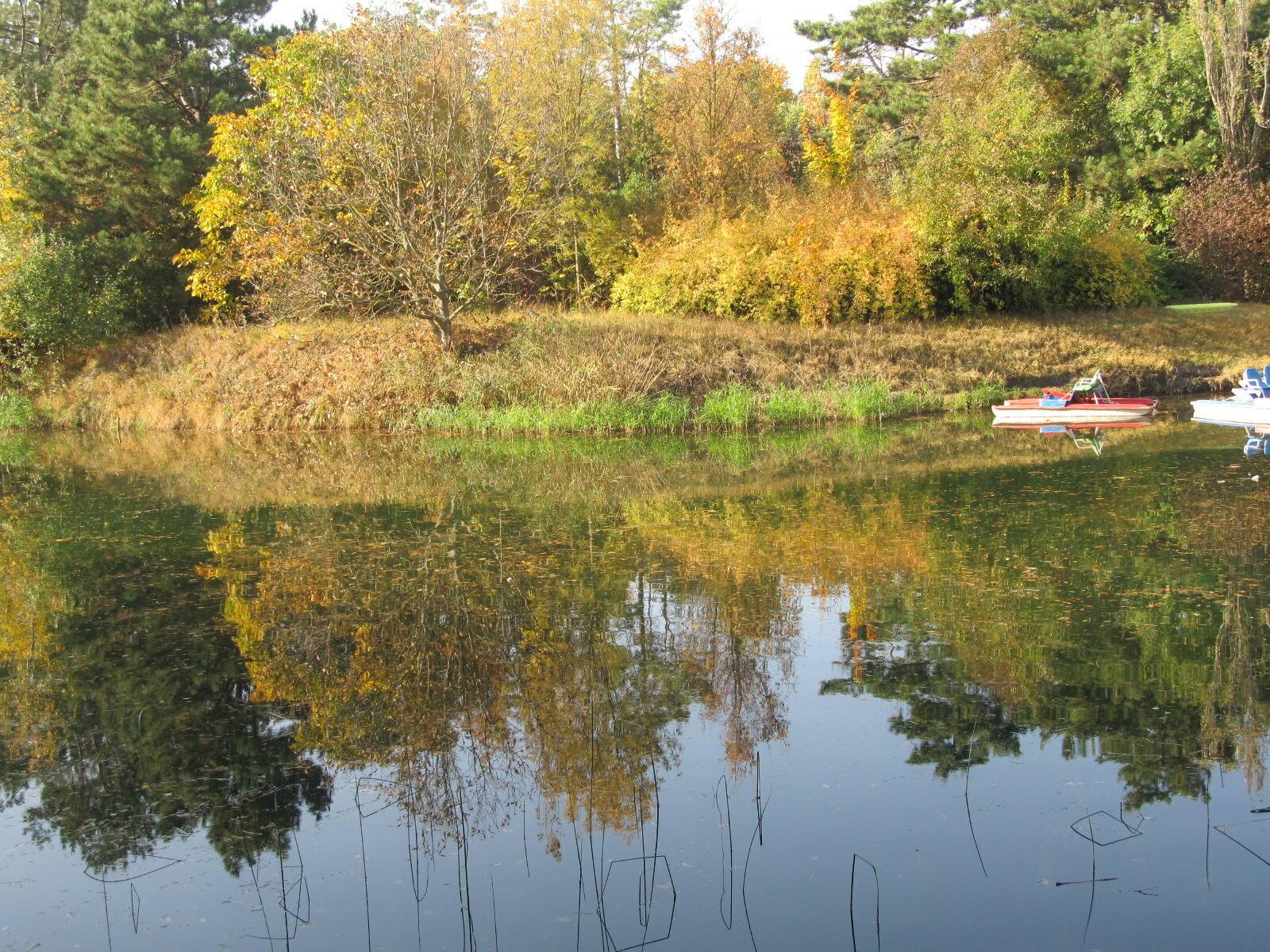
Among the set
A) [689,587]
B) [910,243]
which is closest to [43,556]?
[689,587]

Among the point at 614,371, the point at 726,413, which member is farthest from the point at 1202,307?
the point at 614,371

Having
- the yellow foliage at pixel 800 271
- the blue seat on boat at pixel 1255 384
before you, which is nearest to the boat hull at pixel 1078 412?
the blue seat on boat at pixel 1255 384

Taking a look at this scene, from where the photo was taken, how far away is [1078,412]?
74.6 ft

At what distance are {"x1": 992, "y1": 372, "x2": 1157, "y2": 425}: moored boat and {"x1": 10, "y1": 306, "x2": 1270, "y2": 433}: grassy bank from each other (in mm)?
2922

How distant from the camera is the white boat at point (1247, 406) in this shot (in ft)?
66.4

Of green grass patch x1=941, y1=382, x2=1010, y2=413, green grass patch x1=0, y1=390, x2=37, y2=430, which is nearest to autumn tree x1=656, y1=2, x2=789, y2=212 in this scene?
green grass patch x1=941, y1=382, x2=1010, y2=413

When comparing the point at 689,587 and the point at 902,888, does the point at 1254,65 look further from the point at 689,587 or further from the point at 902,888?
the point at 902,888

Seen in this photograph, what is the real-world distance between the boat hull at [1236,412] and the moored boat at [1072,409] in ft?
3.24

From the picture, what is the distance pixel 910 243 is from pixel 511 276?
10.6 meters

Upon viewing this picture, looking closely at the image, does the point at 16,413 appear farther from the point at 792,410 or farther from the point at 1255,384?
the point at 1255,384

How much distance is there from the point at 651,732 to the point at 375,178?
2115 centimetres

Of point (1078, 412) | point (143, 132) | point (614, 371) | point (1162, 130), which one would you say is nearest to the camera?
point (1078, 412)

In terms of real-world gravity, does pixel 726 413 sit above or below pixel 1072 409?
above

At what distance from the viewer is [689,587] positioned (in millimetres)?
9773
